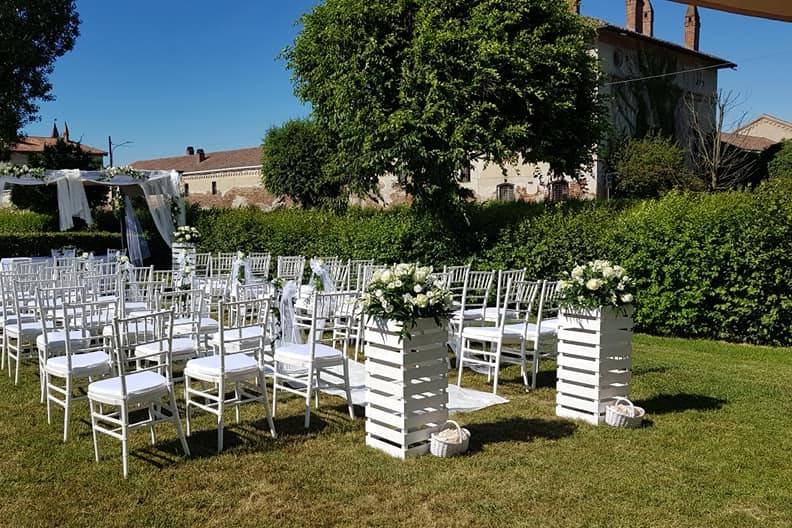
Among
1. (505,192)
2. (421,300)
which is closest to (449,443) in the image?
(421,300)

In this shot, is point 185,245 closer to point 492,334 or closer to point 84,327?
point 84,327

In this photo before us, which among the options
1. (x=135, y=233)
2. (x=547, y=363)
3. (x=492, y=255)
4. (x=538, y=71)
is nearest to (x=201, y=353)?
(x=547, y=363)

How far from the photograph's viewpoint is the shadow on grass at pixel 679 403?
5605 mm

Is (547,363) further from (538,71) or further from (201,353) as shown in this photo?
(538,71)

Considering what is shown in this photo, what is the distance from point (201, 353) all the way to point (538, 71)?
912cm

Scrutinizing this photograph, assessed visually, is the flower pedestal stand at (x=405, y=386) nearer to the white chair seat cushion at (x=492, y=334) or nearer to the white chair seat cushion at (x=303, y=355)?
the white chair seat cushion at (x=303, y=355)

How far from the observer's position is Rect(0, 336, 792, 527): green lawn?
360cm

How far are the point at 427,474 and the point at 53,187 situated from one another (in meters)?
19.3

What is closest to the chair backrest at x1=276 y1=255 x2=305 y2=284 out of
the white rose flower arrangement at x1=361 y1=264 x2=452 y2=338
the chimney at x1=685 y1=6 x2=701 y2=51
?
the white rose flower arrangement at x1=361 y1=264 x2=452 y2=338

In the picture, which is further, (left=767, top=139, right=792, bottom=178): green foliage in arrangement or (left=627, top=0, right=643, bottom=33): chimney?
(left=627, top=0, right=643, bottom=33): chimney

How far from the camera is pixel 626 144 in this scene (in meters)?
25.0

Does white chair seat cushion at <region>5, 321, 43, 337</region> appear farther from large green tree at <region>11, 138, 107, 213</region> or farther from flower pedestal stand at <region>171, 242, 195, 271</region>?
large green tree at <region>11, 138, 107, 213</region>

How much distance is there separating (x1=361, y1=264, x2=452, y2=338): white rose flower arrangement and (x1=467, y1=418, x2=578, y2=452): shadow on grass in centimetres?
105

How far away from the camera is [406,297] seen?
441cm
